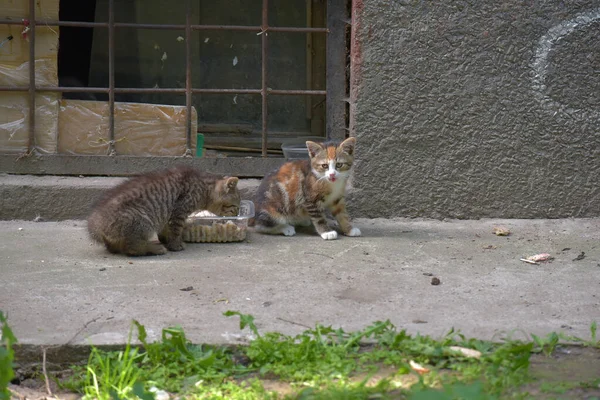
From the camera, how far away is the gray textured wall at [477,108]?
614 centimetres

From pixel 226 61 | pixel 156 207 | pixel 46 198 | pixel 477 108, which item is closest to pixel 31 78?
pixel 46 198

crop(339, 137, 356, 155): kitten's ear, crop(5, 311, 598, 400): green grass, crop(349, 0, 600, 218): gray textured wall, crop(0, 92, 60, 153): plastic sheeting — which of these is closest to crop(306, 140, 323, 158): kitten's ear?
crop(339, 137, 356, 155): kitten's ear

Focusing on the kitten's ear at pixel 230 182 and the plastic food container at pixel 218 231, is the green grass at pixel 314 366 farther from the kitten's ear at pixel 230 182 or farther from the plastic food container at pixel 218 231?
the kitten's ear at pixel 230 182

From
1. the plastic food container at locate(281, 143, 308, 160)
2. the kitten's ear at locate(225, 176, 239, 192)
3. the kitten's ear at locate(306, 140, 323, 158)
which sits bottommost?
the kitten's ear at locate(225, 176, 239, 192)

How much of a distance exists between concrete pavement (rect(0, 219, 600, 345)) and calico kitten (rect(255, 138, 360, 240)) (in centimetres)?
13

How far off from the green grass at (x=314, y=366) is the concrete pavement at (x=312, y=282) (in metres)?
0.16

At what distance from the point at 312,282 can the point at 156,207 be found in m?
1.34

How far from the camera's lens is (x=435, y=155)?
6.30 meters

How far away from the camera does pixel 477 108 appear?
6.25 metres

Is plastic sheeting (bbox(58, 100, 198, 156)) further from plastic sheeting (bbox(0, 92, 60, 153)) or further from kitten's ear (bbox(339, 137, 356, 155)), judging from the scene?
kitten's ear (bbox(339, 137, 356, 155))

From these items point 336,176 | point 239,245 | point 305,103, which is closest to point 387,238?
point 336,176

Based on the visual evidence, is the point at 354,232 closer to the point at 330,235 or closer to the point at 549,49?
the point at 330,235

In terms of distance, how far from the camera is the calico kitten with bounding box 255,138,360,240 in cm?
601

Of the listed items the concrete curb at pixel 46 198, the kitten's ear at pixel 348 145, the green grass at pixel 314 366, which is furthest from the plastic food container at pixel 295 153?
the green grass at pixel 314 366
